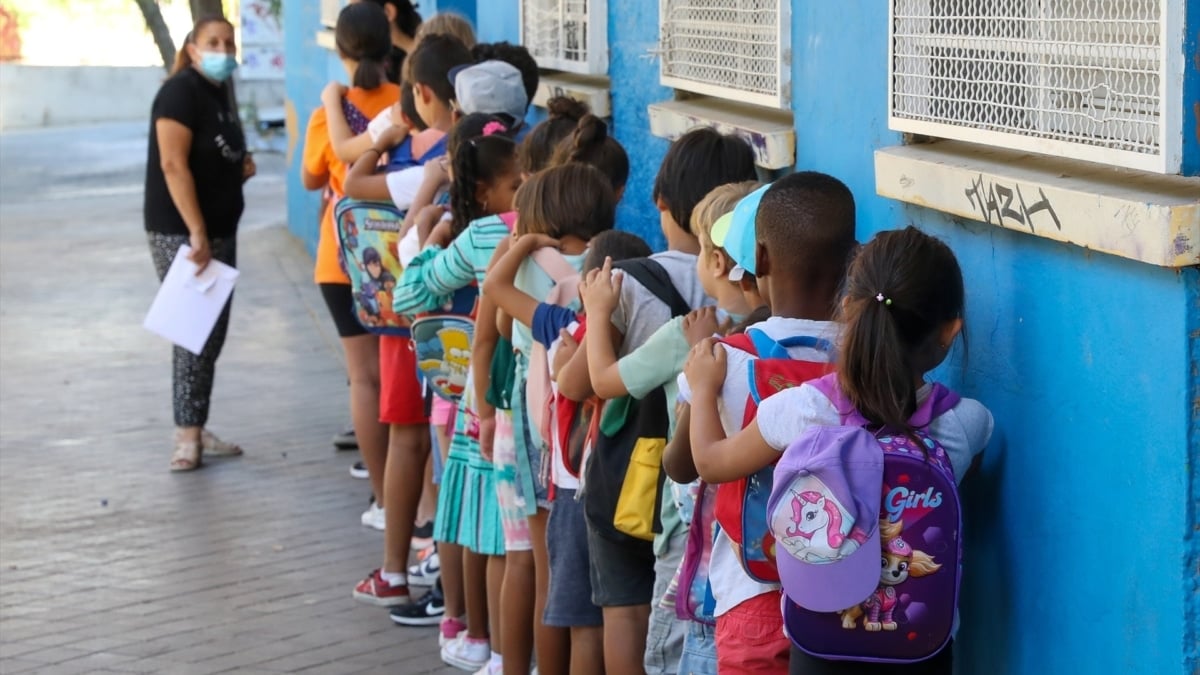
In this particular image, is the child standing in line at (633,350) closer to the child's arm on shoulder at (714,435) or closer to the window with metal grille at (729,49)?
the window with metal grille at (729,49)

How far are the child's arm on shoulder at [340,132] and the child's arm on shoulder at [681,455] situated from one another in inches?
115

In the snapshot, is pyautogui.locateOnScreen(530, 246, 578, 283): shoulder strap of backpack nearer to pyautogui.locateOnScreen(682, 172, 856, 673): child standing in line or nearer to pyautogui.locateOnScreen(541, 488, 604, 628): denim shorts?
pyautogui.locateOnScreen(541, 488, 604, 628): denim shorts

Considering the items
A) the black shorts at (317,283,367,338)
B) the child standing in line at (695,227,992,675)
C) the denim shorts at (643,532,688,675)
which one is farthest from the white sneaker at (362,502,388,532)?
the child standing in line at (695,227,992,675)

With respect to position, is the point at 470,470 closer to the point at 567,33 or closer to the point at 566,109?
the point at 566,109

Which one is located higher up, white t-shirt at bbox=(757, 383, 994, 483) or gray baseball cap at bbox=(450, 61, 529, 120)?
gray baseball cap at bbox=(450, 61, 529, 120)

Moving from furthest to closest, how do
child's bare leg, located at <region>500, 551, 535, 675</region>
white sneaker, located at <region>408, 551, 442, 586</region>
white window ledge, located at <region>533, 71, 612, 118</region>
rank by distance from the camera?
white sneaker, located at <region>408, 551, 442, 586</region>, white window ledge, located at <region>533, 71, 612, 118</region>, child's bare leg, located at <region>500, 551, 535, 675</region>

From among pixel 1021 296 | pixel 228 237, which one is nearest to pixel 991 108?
pixel 1021 296

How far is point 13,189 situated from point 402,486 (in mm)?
15790

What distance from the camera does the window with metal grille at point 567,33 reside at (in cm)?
584

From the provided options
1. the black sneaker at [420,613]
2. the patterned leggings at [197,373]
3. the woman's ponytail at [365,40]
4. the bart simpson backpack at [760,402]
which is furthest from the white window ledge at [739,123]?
the patterned leggings at [197,373]

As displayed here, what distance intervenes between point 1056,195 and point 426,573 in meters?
3.72

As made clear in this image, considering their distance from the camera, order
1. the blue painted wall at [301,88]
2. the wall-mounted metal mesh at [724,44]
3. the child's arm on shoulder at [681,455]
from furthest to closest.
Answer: the blue painted wall at [301,88], the wall-mounted metal mesh at [724,44], the child's arm on shoulder at [681,455]

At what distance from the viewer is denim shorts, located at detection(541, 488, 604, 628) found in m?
4.00

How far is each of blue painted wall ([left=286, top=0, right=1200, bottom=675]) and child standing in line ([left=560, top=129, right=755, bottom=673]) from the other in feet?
1.13
